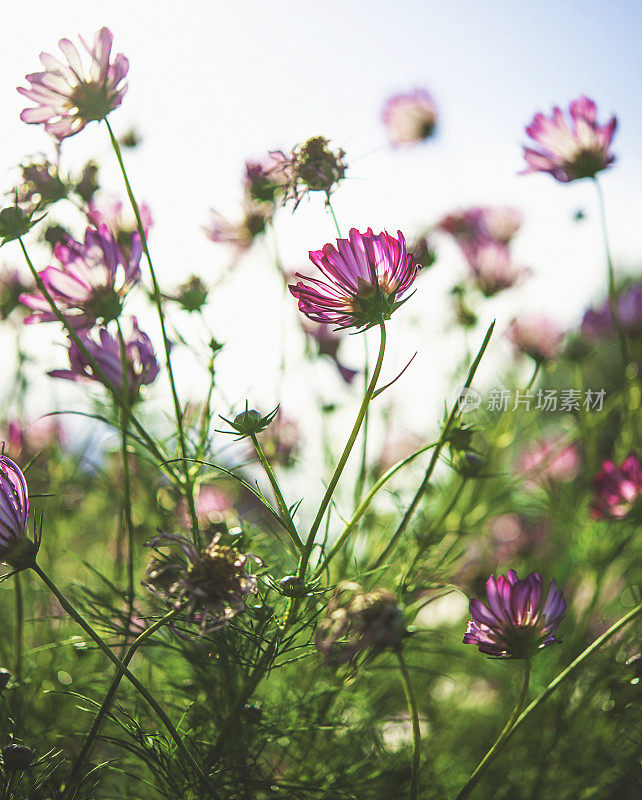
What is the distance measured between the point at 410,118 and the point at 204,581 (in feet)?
2.71

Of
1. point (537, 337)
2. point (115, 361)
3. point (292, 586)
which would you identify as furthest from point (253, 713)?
point (537, 337)

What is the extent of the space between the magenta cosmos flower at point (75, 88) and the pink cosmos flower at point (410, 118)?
24.0 inches

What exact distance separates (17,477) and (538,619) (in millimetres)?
299

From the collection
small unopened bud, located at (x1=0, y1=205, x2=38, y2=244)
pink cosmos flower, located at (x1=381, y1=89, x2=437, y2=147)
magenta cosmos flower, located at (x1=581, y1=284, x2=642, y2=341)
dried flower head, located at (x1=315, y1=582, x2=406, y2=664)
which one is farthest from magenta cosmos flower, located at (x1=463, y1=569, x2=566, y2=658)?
pink cosmos flower, located at (x1=381, y1=89, x2=437, y2=147)

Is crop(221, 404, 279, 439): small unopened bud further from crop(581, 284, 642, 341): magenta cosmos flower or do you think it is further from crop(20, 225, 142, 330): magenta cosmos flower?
crop(581, 284, 642, 341): magenta cosmos flower

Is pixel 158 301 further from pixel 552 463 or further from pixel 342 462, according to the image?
pixel 552 463

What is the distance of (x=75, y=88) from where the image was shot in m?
0.39

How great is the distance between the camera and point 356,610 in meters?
0.30

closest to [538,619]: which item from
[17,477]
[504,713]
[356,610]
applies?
[356,610]

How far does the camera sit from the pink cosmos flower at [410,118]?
3.05ft

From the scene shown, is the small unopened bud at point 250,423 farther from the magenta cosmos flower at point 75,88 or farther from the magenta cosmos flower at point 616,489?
the magenta cosmos flower at point 616,489

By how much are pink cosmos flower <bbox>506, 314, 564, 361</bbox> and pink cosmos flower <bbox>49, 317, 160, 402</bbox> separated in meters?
0.41

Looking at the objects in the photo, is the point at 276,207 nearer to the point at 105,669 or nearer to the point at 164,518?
the point at 164,518

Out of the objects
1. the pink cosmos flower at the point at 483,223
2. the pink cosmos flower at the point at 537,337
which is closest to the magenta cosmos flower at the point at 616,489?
the pink cosmos flower at the point at 537,337
